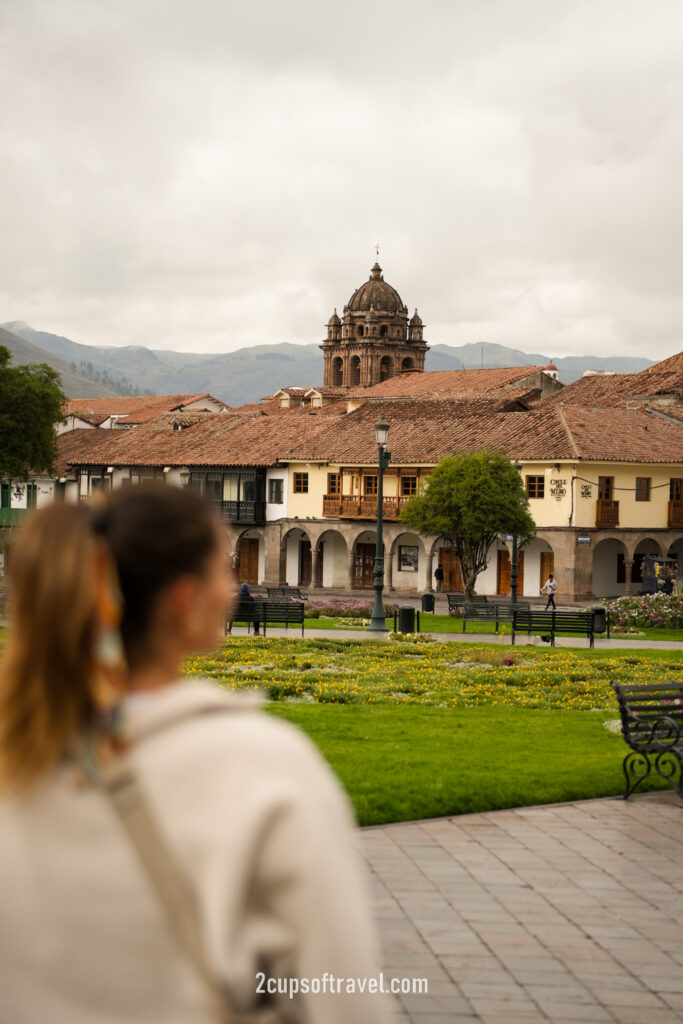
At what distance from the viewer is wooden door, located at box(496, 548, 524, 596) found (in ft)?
165

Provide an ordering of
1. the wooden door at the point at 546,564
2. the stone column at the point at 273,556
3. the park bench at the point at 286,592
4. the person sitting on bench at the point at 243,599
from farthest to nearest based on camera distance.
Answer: the stone column at the point at 273,556 → the wooden door at the point at 546,564 → the park bench at the point at 286,592 → the person sitting on bench at the point at 243,599

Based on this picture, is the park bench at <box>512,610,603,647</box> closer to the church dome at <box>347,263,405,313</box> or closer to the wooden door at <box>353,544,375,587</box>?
the wooden door at <box>353,544,375,587</box>

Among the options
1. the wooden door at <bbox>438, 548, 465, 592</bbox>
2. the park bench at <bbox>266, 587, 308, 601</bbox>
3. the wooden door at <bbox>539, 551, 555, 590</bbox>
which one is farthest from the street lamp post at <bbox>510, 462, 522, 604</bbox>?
the wooden door at <bbox>438, 548, 465, 592</bbox>

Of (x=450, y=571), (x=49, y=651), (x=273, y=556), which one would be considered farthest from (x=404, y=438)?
(x=49, y=651)

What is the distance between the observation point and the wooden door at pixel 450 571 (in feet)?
173

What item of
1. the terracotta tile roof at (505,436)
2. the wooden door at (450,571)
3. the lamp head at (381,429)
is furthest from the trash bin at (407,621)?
the wooden door at (450,571)

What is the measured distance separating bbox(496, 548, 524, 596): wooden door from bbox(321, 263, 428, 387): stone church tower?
193 ft

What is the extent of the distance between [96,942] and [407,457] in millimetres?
50912

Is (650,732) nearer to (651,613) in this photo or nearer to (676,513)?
(651,613)

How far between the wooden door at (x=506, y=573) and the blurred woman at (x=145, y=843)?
49003 millimetres

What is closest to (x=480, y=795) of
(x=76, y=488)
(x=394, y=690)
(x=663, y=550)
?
(x=394, y=690)

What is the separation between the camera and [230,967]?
1.83 metres

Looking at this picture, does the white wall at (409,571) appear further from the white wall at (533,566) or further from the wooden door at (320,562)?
the white wall at (533,566)

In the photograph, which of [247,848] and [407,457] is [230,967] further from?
[407,457]
